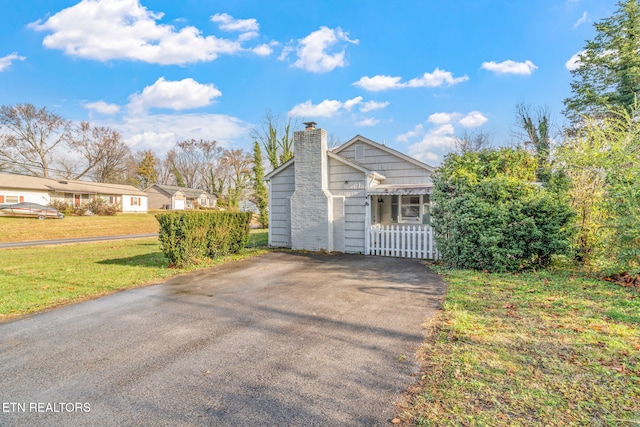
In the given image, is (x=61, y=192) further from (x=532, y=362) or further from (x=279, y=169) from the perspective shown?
(x=532, y=362)

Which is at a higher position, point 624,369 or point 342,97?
point 342,97

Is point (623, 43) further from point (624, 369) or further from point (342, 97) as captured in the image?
point (624, 369)

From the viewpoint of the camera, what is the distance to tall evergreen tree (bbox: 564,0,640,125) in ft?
58.2

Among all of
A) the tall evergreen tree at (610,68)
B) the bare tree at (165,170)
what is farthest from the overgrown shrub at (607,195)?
the bare tree at (165,170)

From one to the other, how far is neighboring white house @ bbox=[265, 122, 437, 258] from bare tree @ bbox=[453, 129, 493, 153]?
56.5 ft

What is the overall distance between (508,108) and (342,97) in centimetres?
1166

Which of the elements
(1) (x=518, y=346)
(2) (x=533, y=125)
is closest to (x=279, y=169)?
(1) (x=518, y=346)

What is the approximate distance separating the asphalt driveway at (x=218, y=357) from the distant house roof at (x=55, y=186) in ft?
126

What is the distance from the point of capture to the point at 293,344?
388 centimetres

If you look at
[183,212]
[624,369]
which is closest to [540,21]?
[624,369]

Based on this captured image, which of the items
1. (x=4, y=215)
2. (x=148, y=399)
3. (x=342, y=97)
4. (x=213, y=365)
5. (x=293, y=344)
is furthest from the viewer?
(x=4, y=215)

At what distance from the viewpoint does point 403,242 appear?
35.4ft

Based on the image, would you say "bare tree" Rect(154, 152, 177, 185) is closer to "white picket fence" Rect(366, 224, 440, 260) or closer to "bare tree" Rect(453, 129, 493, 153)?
"bare tree" Rect(453, 129, 493, 153)

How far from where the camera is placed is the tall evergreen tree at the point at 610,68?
17.8 m
